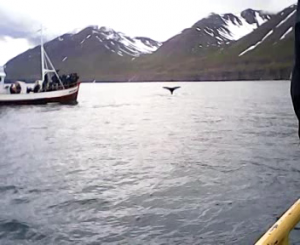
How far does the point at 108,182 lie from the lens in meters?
15.1

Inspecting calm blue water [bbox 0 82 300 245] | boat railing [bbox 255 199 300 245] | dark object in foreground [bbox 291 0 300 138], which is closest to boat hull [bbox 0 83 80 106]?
calm blue water [bbox 0 82 300 245]

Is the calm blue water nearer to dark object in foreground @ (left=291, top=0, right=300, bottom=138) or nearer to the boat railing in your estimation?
the boat railing

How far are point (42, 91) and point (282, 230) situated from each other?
61.6 metres

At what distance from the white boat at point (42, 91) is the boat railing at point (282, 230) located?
60554 millimetres

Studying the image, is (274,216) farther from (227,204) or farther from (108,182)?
(108,182)

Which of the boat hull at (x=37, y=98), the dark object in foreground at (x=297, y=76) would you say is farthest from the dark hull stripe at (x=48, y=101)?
the dark object in foreground at (x=297, y=76)

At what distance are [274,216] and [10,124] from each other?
32099mm

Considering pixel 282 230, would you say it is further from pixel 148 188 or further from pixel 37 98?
pixel 37 98

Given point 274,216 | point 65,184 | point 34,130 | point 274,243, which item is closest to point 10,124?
point 34,130

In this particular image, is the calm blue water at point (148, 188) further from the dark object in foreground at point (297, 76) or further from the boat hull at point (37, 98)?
the boat hull at point (37, 98)

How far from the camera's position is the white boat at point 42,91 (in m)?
60.6

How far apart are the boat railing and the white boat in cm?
6055

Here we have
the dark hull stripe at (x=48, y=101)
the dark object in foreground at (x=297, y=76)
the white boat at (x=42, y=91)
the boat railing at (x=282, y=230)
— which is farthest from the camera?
the dark hull stripe at (x=48, y=101)

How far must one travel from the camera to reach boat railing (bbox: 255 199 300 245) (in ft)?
9.39
